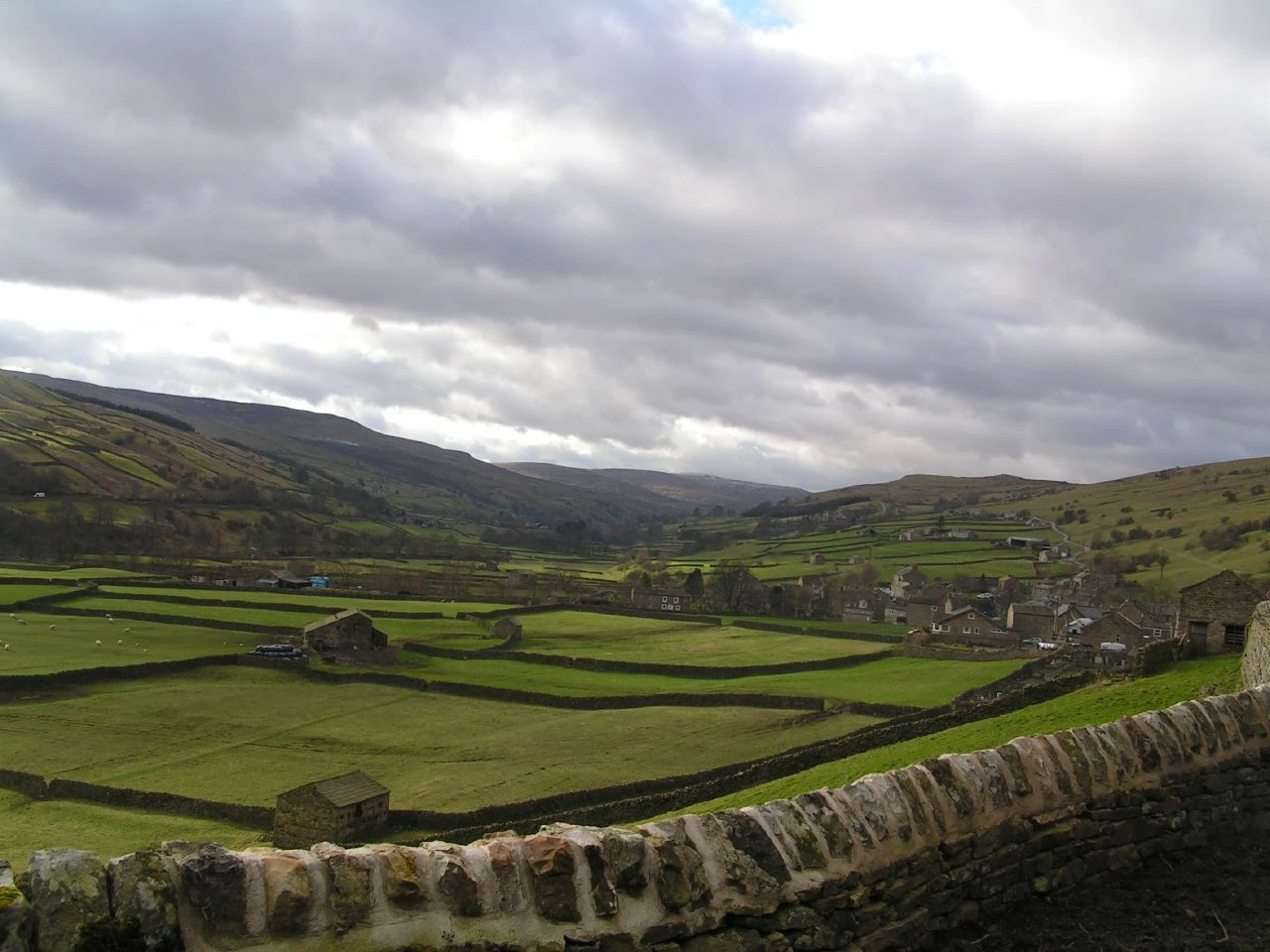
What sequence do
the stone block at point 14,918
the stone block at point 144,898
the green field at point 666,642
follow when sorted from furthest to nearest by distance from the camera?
1. the green field at point 666,642
2. the stone block at point 144,898
3. the stone block at point 14,918

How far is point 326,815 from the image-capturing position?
25.4m

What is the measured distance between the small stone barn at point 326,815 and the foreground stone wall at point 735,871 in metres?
22.4

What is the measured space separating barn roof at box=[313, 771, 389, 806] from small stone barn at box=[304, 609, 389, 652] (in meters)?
29.3

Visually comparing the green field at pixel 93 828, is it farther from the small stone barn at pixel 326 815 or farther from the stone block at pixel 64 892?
the stone block at pixel 64 892

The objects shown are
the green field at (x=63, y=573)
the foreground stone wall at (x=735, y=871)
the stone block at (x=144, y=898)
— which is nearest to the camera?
the stone block at (x=144, y=898)

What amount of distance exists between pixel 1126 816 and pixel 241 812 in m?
26.2

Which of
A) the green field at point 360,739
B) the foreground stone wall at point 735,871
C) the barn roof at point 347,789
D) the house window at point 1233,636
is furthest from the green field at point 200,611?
the foreground stone wall at point 735,871

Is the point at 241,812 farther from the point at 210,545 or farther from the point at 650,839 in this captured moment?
the point at 210,545

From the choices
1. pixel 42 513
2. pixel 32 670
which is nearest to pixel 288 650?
pixel 32 670

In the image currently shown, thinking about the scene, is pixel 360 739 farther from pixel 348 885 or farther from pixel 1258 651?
pixel 348 885

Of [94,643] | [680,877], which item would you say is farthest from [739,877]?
[94,643]

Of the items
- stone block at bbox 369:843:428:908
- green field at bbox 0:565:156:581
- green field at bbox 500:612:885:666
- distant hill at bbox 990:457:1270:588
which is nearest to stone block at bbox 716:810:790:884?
stone block at bbox 369:843:428:908

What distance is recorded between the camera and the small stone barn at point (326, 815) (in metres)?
25.4

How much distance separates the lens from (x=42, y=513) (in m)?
105
